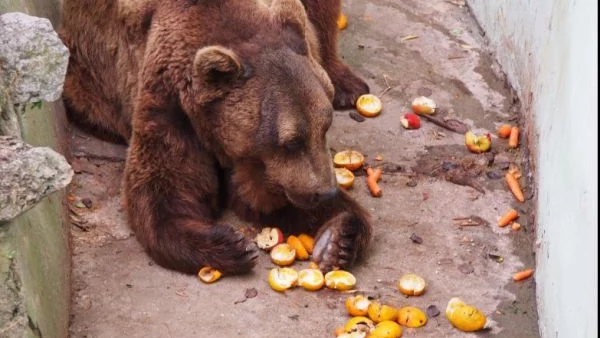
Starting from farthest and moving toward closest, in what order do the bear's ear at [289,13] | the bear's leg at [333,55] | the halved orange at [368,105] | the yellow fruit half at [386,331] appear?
the halved orange at [368,105]
the bear's leg at [333,55]
the bear's ear at [289,13]
the yellow fruit half at [386,331]

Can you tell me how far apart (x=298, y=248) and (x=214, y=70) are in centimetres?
113

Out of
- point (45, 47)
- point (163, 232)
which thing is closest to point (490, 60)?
point (163, 232)

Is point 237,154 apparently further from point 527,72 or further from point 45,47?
point 527,72

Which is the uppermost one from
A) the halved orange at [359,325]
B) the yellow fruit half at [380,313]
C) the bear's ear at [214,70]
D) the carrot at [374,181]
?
the bear's ear at [214,70]

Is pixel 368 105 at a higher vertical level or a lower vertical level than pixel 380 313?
higher

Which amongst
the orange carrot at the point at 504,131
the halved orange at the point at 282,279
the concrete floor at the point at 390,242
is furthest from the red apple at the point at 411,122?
the halved orange at the point at 282,279

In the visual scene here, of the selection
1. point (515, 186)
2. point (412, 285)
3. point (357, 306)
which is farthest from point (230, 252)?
point (515, 186)

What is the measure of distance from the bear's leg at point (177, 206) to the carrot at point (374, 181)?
3.32 ft

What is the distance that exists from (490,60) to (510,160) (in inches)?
53.2

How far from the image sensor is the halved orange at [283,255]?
19.9ft

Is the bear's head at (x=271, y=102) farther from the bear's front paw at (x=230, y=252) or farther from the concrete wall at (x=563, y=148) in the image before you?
the concrete wall at (x=563, y=148)

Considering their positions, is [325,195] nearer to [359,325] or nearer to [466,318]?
[359,325]

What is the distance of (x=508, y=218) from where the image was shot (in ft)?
21.2

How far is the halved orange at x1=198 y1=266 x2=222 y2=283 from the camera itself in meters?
5.89
